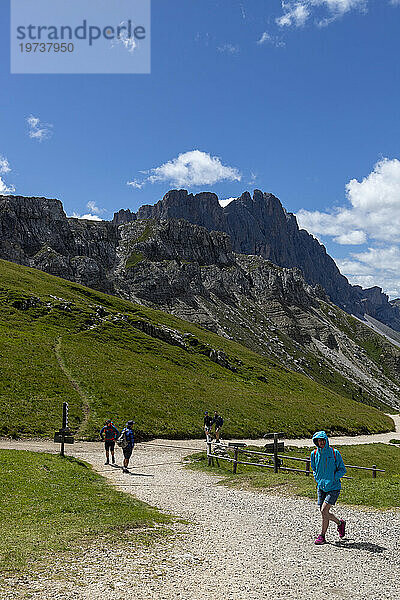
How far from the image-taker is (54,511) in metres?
17.1

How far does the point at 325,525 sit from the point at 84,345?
6782cm

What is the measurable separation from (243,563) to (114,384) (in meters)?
47.1

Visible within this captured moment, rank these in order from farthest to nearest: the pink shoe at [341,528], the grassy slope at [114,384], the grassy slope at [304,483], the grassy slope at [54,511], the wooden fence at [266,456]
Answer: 1. the grassy slope at [114,384]
2. the wooden fence at [266,456]
3. the grassy slope at [304,483]
4. the pink shoe at [341,528]
5. the grassy slope at [54,511]

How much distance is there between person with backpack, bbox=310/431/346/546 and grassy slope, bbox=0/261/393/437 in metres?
32.1


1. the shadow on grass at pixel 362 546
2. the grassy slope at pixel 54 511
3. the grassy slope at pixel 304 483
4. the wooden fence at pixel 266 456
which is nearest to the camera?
the grassy slope at pixel 54 511

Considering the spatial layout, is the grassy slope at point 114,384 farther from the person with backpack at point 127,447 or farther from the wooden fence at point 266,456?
the wooden fence at point 266,456

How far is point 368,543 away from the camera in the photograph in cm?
1391

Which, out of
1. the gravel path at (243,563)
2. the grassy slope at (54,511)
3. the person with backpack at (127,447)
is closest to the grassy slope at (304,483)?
the gravel path at (243,563)

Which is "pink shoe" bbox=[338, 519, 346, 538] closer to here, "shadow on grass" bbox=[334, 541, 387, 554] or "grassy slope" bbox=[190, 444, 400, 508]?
"shadow on grass" bbox=[334, 541, 387, 554]

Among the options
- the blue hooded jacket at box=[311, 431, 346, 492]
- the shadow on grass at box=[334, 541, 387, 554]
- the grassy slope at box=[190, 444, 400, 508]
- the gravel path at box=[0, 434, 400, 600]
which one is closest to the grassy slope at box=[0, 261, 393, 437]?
the grassy slope at box=[190, 444, 400, 508]

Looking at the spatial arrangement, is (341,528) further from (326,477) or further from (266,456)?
(266,456)

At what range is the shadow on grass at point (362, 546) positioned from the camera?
1323cm

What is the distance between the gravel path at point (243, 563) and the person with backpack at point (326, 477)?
0.58 metres

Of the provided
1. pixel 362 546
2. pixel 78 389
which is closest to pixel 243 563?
pixel 362 546
